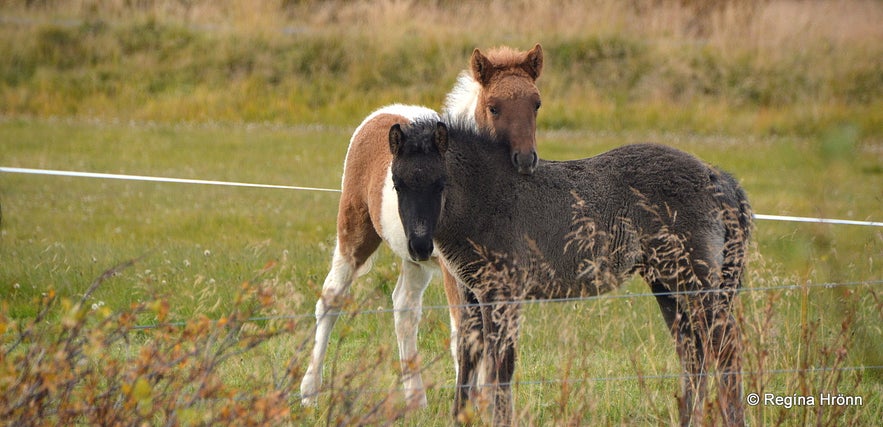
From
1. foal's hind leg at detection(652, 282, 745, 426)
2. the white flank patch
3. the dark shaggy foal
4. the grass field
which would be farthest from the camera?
the grass field

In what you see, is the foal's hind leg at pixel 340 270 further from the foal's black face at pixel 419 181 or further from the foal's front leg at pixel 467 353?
the foal's black face at pixel 419 181

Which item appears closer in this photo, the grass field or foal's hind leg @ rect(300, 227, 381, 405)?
foal's hind leg @ rect(300, 227, 381, 405)

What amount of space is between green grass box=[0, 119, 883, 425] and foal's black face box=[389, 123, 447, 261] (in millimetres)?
339

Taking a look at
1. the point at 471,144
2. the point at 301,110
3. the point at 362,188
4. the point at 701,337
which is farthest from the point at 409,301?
the point at 301,110

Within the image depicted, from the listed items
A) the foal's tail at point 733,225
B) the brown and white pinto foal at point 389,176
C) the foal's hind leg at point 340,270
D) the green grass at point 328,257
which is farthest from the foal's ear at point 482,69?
the foal's tail at point 733,225

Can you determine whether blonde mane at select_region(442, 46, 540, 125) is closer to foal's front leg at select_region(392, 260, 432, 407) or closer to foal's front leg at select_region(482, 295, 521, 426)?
foal's front leg at select_region(392, 260, 432, 407)

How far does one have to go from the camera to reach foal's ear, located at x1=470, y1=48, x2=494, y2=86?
6.16m

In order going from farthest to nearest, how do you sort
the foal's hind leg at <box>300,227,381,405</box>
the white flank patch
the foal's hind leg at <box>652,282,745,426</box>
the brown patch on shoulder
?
the foal's hind leg at <box>300,227,381,405</box>, the brown patch on shoulder, the white flank patch, the foal's hind leg at <box>652,282,745,426</box>

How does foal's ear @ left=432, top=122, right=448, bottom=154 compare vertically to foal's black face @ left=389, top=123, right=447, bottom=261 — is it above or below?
above

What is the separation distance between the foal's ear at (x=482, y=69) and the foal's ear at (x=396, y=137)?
1.39 meters

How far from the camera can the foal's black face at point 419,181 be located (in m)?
4.71

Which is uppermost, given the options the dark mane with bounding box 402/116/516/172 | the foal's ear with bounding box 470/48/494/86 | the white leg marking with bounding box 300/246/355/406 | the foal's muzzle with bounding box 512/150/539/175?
the foal's ear with bounding box 470/48/494/86

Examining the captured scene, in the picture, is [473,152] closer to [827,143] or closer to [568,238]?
[568,238]

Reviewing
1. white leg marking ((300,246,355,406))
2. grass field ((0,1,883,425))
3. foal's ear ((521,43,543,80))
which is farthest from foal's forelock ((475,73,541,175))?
grass field ((0,1,883,425))
